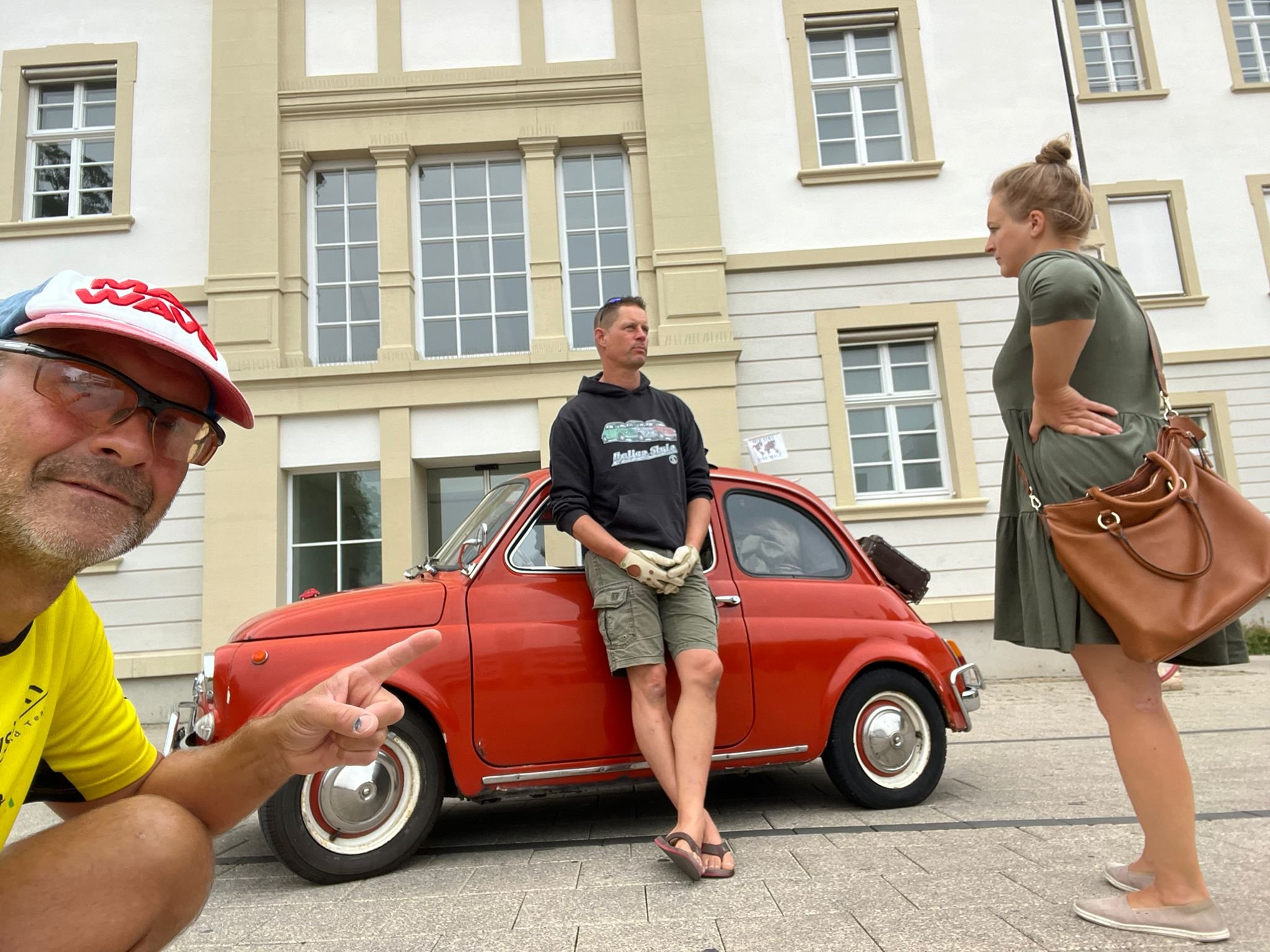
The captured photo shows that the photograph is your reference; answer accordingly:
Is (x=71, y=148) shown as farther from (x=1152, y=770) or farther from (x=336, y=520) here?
(x=1152, y=770)

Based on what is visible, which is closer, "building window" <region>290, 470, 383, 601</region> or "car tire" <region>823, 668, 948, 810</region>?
"car tire" <region>823, 668, 948, 810</region>

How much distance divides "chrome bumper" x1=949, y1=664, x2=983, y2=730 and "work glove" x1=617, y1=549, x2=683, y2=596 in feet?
5.17

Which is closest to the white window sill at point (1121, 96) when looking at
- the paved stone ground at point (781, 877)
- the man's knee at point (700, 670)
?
the paved stone ground at point (781, 877)

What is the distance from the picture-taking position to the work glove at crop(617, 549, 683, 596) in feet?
10.9

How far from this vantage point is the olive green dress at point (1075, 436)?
2373 millimetres

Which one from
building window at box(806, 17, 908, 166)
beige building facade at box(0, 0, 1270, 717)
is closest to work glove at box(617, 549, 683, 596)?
beige building facade at box(0, 0, 1270, 717)

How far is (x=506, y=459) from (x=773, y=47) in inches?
240

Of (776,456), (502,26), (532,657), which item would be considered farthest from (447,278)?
(532,657)

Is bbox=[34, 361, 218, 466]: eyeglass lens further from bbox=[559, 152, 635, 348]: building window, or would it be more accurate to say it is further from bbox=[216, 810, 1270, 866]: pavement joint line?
bbox=[559, 152, 635, 348]: building window

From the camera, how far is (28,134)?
10.7 m

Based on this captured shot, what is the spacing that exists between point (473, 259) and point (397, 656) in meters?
9.74

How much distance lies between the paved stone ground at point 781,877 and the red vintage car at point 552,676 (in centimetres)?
23

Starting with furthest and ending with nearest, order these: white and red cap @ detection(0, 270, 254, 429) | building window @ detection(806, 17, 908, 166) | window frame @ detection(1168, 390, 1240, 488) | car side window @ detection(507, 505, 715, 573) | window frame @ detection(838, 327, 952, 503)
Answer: window frame @ detection(1168, 390, 1240, 488) → building window @ detection(806, 17, 908, 166) → window frame @ detection(838, 327, 952, 503) → car side window @ detection(507, 505, 715, 573) → white and red cap @ detection(0, 270, 254, 429)

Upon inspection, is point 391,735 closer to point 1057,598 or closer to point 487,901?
point 487,901
